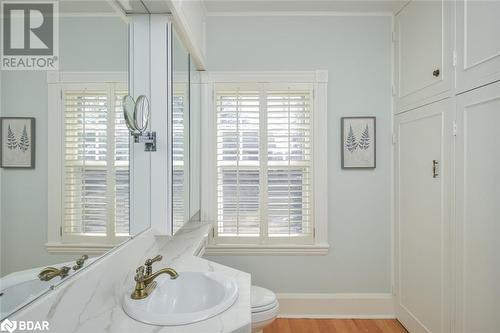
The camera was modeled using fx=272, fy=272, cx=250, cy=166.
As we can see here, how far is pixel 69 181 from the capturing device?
911mm

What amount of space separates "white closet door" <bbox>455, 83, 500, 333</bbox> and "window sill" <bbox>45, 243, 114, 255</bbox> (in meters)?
1.86

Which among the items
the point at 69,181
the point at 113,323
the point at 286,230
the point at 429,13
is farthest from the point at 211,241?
the point at 429,13

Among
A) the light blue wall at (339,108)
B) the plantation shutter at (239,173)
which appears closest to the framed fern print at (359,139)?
the light blue wall at (339,108)

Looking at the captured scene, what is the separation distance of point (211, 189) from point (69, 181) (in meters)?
1.54

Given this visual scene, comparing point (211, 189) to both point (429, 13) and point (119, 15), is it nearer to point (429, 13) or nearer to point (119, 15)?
point (119, 15)

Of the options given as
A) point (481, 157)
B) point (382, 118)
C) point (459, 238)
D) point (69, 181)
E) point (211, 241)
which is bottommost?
point (211, 241)

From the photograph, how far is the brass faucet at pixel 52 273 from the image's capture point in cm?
79

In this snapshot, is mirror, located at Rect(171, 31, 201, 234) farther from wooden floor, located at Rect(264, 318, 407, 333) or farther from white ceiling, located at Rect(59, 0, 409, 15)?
wooden floor, located at Rect(264, 318, 407, 333)

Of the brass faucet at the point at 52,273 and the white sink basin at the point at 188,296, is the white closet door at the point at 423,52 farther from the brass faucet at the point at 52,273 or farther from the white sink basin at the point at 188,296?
the brass faucet at the point at 52,273

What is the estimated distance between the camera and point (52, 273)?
2.68 feet

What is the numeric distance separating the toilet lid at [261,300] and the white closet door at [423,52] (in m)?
1.76

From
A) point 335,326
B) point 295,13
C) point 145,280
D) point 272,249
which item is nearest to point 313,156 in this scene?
point 272,249
